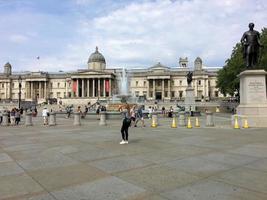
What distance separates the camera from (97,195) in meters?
5.33

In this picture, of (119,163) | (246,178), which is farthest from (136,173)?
(246,178)

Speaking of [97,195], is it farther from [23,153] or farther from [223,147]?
[223,147]

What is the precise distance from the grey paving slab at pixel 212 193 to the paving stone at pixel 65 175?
86.8 inches

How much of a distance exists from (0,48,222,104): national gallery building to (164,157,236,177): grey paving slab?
112 metres

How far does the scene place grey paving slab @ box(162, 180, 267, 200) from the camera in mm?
5098

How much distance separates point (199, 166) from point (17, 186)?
4840mm

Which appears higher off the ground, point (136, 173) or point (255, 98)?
point (255, 98)

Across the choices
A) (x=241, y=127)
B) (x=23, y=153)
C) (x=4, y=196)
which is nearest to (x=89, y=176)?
(x=4, y=196)

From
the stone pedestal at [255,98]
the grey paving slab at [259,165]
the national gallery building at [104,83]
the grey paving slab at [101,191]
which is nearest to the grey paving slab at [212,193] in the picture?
the grey paving slab at [101,191]

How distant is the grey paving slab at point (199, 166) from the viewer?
6.98 meters

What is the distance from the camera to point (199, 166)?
7.55m

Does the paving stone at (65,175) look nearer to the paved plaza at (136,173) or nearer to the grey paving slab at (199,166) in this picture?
the paved plaza at (136,173)

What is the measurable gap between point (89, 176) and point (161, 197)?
2.27 m

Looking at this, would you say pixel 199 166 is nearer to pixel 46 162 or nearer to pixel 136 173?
pixel 136 173
